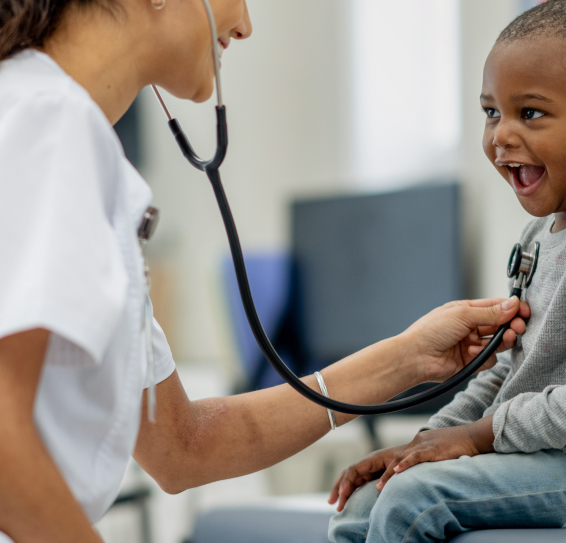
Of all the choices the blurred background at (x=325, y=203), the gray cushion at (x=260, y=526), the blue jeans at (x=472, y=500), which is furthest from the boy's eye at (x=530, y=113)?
the blurred background at (x=325, y=203)

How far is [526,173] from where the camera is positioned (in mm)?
940

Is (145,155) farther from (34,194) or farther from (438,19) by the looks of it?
(34,194)

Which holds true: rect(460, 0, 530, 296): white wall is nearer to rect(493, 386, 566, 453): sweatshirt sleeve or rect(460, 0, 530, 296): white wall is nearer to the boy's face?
the boy's face

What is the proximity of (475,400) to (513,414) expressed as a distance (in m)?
0.19

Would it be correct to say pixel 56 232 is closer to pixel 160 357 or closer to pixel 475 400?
pixel 160 357

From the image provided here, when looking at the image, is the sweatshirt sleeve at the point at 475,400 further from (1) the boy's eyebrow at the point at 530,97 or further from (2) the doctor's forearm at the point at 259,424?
(1) the boy's eyebrow at the point at 530,97

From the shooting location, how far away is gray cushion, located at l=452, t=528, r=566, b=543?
69 centimetres

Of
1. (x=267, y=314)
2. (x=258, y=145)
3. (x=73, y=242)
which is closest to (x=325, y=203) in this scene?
(x=267, y=314)

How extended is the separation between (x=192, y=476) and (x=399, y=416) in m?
1.48

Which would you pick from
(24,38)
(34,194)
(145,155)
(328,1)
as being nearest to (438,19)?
(328,1)

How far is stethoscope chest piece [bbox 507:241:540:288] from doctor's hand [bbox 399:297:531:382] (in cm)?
4

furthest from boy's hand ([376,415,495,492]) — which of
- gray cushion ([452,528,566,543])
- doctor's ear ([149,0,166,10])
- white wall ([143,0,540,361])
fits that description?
white wall ([143,0,540,361])

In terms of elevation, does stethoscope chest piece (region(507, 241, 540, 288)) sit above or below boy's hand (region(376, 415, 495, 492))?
above

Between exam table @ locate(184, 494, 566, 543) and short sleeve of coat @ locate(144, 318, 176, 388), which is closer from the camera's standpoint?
short sleeve of coat @ locate(144, 318, 176, 388)
